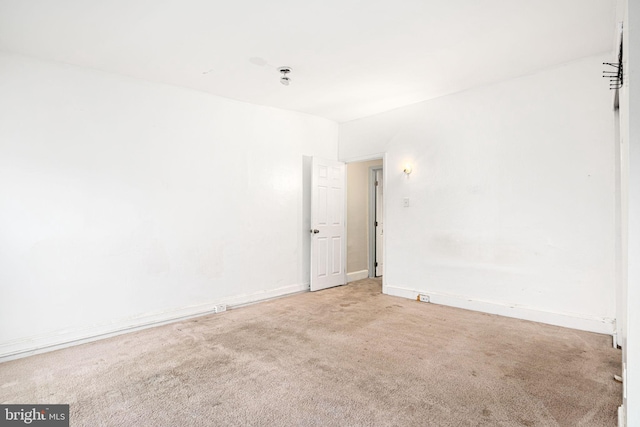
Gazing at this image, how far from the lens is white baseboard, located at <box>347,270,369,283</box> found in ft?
19.3

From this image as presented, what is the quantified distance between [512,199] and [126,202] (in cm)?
423

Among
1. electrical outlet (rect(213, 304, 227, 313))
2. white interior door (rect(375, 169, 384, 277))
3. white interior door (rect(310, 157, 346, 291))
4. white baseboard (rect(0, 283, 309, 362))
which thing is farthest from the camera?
white interior door (rect(375, 169, 384, 277))

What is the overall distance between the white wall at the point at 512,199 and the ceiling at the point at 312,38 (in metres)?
0.41

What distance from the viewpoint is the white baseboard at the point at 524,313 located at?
3.26 metres

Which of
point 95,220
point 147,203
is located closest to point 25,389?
point 95,220

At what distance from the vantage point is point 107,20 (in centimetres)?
258

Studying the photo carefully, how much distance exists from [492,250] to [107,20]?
172 inches

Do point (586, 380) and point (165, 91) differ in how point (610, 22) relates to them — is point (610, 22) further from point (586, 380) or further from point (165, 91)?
point (165, 91)

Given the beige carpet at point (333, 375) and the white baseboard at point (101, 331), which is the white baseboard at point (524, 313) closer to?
the beige carpet at point (333, 375)

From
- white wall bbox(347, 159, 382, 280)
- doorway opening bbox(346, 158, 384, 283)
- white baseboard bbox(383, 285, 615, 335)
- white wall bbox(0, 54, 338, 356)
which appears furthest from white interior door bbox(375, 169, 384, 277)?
white wall bbox(0, 54, 338, 356)

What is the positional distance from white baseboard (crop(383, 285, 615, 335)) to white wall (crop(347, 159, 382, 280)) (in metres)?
1.41

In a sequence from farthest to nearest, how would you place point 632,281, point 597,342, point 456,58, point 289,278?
1. point 289,278
2. point 456,58
3. point 597,342
4. point 632,281
